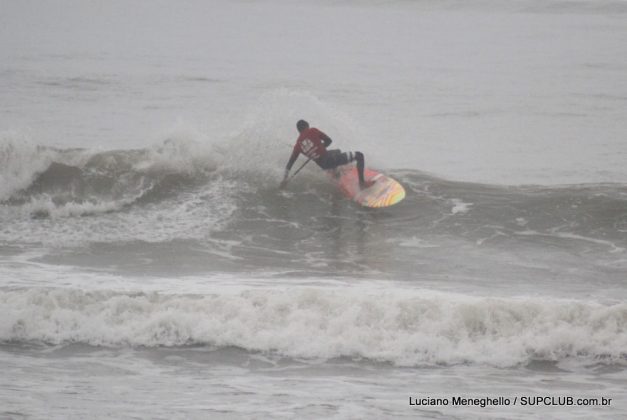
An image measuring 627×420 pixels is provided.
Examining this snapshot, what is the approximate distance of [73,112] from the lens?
25.7 meters

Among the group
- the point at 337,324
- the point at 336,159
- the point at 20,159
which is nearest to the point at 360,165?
the point at 336,159

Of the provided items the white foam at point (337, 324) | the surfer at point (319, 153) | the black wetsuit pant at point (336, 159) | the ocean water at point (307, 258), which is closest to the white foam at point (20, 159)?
the ocean water at point (307, 258)

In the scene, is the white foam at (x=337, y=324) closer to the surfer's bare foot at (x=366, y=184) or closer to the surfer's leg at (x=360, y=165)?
the surfer's leg at (x=360, y=165)

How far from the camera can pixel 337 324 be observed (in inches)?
376

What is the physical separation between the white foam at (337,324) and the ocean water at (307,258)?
0.08 feet

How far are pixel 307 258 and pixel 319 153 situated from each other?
8.58 ft

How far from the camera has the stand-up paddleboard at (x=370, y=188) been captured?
15242 mm

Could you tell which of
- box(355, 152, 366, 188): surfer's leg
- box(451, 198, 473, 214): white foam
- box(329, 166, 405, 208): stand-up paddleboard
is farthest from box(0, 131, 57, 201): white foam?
box(451, 198, 473, 214): white foam

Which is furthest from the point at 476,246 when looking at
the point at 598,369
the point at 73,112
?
the point at 73,112

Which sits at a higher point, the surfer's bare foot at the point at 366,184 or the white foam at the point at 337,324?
the surfer's bare foot at the point at 366,184

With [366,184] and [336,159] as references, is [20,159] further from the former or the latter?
[366,184]

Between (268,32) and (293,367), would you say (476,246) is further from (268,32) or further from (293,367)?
(268,32)

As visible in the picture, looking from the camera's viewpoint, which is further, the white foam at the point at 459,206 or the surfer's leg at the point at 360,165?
the white foam at the point at 459,206

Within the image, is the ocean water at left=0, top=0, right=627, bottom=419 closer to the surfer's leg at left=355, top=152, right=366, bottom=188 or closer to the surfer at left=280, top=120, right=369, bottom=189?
the surfer's leg at left=355, top=152, right=366, bottom=188
